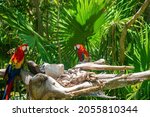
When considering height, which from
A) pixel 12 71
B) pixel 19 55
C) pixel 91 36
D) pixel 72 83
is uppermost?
pixel 91 36

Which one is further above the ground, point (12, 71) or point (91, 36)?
point (91, 36)

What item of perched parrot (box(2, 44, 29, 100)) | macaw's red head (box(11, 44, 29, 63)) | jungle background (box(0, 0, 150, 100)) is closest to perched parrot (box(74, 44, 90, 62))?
jungle background (box(0, 0, 150, 100))

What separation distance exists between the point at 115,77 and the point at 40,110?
2.12ft

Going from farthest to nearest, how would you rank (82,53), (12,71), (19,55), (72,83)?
(82,53) < (19,55) < (12,71) < (72,83)

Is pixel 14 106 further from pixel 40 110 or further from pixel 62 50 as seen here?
pixel 62 50

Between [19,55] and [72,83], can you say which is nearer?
[72,83]

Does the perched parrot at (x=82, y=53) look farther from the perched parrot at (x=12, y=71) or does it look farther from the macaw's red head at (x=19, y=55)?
the perched parrot at (x=12, y=71)

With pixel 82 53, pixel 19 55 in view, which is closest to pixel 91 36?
pixel 82 53

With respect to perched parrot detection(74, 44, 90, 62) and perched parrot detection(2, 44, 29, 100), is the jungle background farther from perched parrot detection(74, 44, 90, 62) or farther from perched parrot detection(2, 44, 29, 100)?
perched parrot detection(2, 44, 29, 100)

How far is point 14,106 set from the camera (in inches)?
96.1

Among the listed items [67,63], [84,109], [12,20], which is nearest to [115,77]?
[84,109]

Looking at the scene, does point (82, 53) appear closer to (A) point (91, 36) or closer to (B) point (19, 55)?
(A) point (91, 36)

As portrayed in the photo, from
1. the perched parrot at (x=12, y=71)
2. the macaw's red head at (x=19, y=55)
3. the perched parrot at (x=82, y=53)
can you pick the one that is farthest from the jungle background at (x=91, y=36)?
the perched parrot at (x=12, y=71)

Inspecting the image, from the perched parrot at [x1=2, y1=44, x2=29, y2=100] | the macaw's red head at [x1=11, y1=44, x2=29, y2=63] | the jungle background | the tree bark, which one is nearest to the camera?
the tree bark
